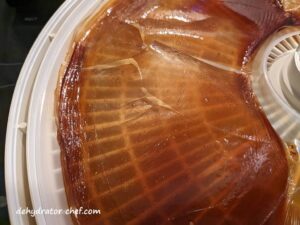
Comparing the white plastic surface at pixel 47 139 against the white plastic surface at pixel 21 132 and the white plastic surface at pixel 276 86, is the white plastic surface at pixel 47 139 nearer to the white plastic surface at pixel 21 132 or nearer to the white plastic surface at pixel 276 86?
the white plastic surface at pixel 21 132

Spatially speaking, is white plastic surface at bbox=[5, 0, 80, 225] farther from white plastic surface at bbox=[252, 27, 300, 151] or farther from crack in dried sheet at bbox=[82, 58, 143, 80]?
white plastic surface at bbox=[252, 27, 300, 151]

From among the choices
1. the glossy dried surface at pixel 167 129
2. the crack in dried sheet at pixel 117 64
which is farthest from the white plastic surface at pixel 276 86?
the crack in dried sheet at pixel 117 64

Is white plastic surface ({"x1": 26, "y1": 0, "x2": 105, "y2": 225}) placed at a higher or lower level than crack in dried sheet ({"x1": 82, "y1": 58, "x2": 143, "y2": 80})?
lower

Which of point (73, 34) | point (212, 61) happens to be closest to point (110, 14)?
point (73, 34)

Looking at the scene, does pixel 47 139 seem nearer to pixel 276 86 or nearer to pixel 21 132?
pixel 21 132

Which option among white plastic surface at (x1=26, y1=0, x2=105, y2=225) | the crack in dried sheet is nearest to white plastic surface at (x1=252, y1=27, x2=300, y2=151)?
the crack in dried sheet

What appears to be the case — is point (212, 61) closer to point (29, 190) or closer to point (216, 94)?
point (216, 94)

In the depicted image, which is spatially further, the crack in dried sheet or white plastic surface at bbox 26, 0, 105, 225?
the crack in dried sheet
